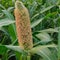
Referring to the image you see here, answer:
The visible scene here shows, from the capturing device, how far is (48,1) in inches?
120

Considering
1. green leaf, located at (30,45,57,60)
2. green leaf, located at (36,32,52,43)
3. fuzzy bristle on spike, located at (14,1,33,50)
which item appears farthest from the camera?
green leaf, located at (36,32,52,43)

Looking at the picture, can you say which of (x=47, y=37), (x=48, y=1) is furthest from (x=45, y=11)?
(x=47, y=37)

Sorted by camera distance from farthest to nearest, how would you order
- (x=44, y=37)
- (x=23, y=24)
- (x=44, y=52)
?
(x=44, y=37) < (x=44, y=52) < (x=23, y=24)

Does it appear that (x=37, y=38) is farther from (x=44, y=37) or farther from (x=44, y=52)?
(x=44, y=52)

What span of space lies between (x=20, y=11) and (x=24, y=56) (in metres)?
0.31

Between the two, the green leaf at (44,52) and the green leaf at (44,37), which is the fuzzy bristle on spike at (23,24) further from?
the green leaf at (44,37)

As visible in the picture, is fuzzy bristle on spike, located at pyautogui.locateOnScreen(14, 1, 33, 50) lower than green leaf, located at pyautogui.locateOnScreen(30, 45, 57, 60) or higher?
higher

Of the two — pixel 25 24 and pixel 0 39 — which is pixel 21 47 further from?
pixel 0 39

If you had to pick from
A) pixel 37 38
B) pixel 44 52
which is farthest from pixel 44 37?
pixel 44 52

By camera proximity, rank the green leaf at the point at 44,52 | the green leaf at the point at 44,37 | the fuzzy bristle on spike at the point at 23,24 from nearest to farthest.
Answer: the fuzzy bristle on spike at the point at 23,24 → the green leaf at the point at 44,52 → the green leaf at the point at 44,37

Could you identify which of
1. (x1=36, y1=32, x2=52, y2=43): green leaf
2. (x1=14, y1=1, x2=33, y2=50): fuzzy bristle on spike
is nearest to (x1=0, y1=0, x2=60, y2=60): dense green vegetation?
(x1=36, y1=32, x2=52, y2=43): green leaf

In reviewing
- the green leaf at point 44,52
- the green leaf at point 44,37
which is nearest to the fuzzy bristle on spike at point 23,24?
the green leaf at point 44,52

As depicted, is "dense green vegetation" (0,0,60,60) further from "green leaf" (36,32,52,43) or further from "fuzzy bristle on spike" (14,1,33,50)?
"fuzzy bristle on spike" (14,1,33,50)

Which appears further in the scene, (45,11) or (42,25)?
(45,11)
